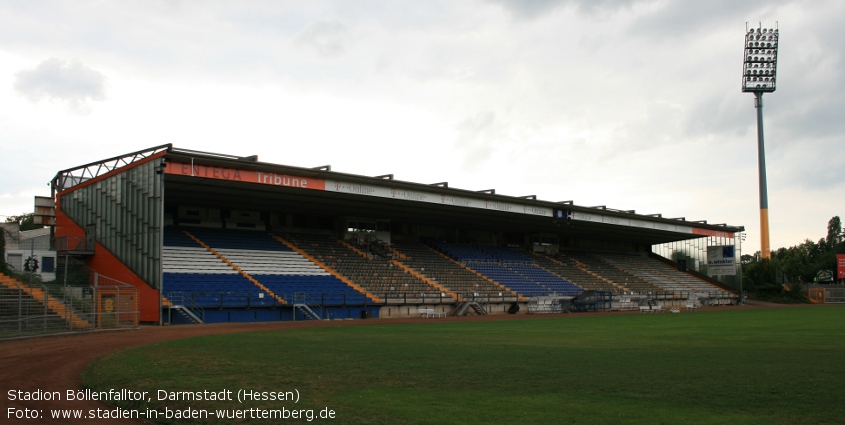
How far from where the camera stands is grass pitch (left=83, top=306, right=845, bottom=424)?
28.1 feet

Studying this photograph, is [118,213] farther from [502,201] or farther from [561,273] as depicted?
[561,273]

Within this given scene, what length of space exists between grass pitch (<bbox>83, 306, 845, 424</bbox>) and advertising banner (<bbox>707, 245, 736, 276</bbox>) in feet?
176

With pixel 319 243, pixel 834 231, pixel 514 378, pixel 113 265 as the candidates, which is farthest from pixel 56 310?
pixel 834 231

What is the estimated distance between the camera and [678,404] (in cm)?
912

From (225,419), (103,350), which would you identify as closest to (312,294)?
(103,350)

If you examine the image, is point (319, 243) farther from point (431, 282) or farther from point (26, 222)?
point (26, 222)

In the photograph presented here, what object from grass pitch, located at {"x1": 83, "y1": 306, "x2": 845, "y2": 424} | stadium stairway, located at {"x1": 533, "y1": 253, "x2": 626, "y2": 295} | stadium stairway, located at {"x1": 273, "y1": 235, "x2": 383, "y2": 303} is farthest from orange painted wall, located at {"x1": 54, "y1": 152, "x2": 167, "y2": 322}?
stadium stairway, located at {"x1": 533, "y1": 253, "x2": 626, "y2": 295}

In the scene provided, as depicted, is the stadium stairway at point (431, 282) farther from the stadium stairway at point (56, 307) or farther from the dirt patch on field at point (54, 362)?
the stadium stairway at point (56, 307)

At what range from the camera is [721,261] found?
6962cm

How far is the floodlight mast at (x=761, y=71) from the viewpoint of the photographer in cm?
7281

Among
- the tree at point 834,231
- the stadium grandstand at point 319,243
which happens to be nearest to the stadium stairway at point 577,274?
the stadium grandstand at point 319,243

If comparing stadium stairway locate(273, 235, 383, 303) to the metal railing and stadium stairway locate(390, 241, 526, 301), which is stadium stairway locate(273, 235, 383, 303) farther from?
the metal railing

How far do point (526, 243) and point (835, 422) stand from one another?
56.5 meters

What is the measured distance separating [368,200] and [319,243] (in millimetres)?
6254
